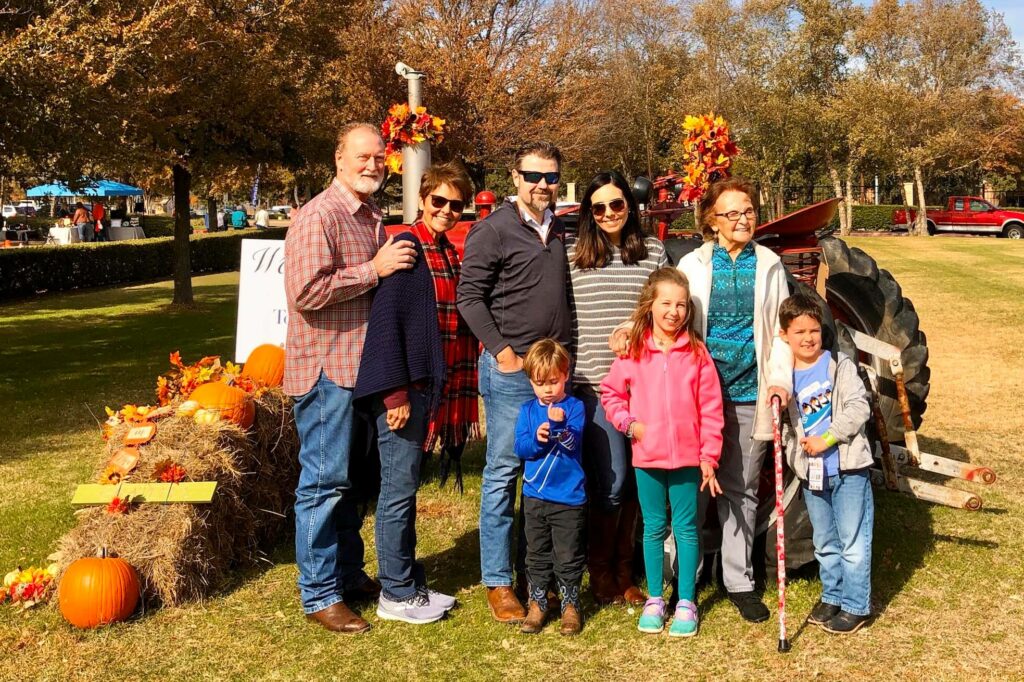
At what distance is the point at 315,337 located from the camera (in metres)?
4.20

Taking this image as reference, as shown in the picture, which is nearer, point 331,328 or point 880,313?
point 331,328

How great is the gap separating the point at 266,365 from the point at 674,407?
3.24 m

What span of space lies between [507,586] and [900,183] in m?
45.1

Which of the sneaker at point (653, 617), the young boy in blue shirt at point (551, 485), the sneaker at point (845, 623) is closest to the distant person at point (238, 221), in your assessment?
the young boy in blue shirt at point (551, 485)

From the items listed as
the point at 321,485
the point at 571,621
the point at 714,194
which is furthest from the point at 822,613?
the point at 321,485

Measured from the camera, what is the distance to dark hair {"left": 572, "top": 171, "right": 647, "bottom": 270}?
14.0 ft

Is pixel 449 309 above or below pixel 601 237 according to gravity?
below

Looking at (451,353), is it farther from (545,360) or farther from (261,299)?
(261,299)

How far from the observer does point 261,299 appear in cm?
722

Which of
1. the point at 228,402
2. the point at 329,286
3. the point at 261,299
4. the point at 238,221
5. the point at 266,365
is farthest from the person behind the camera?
the point at 238,221

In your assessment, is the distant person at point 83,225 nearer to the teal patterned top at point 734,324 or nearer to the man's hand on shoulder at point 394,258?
the man's hand on shoulder at point 394,258

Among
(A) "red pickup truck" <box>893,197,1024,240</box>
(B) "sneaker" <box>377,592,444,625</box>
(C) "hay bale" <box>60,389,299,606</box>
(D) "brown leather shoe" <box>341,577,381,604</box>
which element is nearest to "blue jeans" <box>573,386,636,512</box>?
(B) "sneaker" <box>377,592,444,625</box>

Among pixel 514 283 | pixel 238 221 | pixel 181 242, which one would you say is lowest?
pixel 514 283

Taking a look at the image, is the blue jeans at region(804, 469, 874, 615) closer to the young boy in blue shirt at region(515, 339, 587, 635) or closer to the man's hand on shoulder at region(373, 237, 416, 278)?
the young boy in blue shirt at region(515, 339, 587, 635)
